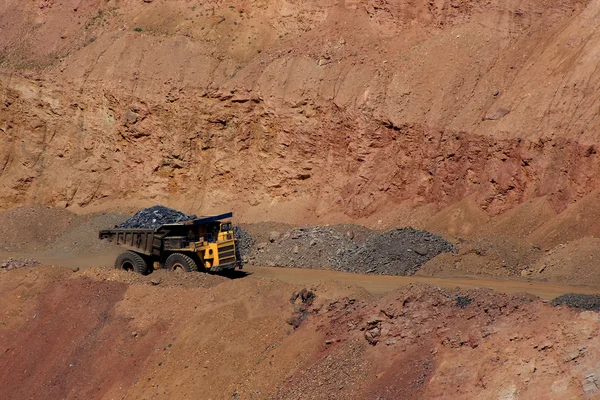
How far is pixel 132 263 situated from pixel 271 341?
801 cm

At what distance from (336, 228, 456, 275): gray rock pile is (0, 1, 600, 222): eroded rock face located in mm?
3565

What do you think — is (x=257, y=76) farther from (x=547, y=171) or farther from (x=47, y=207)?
(x=547, y=171)

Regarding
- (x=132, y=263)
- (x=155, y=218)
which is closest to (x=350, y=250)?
(x=155, y=218)

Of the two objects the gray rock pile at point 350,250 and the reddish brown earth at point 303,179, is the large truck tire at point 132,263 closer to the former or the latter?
the reddish brown earth at point 303,179

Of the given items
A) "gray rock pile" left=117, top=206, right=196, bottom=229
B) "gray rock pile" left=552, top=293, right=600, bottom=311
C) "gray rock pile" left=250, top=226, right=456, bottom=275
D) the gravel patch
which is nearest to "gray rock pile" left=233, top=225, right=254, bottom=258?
"gray rock pile" left=250, top=226, right=456, bottom=275

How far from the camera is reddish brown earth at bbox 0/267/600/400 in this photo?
17984 millimetres

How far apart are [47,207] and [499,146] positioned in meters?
19.6

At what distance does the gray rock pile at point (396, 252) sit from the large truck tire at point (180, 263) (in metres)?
4.98

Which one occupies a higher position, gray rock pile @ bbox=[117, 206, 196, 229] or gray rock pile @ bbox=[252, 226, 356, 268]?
gray rock pile @ bbox=[117, 206, 196, 229]

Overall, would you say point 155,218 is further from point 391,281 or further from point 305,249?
point 391,281

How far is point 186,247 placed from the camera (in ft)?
92.2

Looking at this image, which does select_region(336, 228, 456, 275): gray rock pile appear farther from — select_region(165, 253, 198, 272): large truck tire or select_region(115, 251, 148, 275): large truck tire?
select_region(115, 251, 148, 275): large truck tire

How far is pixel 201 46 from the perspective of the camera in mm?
41656

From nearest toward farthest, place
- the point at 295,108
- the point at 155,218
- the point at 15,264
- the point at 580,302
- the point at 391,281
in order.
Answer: the point at 580,302
the point at 391,281
the point at 155,218
the point at 15,264
the point at 295,108
